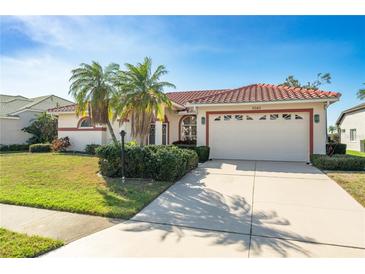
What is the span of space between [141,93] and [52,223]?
691 cm

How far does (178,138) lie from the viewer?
16.3 metres

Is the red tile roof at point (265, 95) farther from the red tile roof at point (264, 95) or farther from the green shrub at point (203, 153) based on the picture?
the green shrub at point (203, 153)

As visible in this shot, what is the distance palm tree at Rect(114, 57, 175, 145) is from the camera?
10195mm

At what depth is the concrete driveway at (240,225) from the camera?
139 inches

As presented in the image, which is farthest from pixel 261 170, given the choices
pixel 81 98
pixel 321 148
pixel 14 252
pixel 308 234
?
pixel 81 98

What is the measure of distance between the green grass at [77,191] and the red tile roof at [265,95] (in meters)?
7.28

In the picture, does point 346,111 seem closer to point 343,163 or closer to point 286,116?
point 286,116

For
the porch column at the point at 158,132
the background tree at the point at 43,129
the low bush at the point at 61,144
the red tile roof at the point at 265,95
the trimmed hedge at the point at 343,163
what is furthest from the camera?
the background tree at the point at 43,129

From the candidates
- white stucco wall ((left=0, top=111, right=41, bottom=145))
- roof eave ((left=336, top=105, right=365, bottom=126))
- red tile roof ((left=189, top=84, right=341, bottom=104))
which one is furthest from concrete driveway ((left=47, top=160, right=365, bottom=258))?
white stucco wall ((left=0, top=111, right=41, bottom=145))

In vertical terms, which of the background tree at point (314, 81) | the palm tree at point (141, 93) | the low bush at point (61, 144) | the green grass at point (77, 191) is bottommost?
the green grass at point (77, 191)

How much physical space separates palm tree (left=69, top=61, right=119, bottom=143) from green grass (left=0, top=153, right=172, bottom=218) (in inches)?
151

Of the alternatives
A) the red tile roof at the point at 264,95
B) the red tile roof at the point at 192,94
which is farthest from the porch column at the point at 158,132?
the red tile roof at the point at 192,94

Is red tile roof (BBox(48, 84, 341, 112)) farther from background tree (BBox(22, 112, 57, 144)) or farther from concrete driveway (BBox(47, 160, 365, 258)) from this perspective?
background tree (BBox(22, 112, 57, 144))

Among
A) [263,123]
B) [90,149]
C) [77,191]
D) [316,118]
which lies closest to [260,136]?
[263,123]
